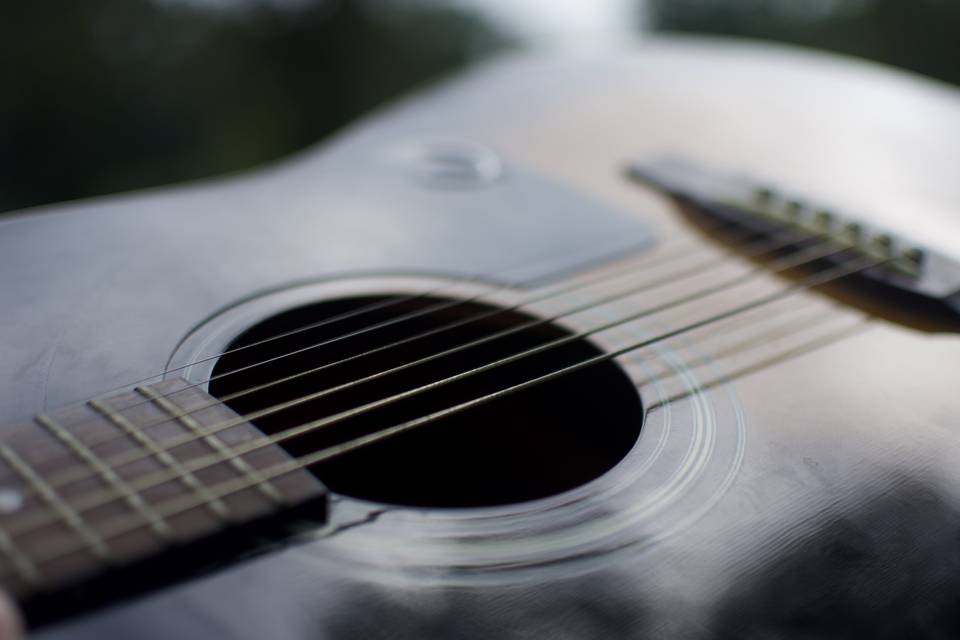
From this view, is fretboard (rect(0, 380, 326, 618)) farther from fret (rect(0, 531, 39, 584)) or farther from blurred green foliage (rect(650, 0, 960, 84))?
blurred green foliage (rect(650, 0, 960, 84))

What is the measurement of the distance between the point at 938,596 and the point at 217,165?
1.74 m

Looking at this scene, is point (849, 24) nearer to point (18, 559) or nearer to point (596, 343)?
point (596, 343)

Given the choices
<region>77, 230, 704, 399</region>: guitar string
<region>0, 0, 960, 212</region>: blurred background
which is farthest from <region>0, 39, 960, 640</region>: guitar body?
<region>0, 0, 960, 212</region>: blurred background

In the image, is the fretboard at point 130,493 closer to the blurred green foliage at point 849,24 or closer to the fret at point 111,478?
the fret at point 111,478

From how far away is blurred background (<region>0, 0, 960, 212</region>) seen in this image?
1.61 metres

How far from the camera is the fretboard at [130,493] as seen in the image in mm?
345

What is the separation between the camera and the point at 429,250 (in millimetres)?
708

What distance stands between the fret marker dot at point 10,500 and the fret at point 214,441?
0.09 meters

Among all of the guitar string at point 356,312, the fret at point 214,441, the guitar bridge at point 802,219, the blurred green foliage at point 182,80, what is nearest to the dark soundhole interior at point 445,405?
the guitar string at point 356,312

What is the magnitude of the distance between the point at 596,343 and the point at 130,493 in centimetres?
33

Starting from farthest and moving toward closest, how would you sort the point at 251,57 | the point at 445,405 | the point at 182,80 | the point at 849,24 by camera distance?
the point at 849,24 < the point at 251,57 < the point at 182,80 < the point at 445,405

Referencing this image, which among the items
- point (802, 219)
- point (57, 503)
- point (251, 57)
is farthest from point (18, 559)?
point (251, 57)

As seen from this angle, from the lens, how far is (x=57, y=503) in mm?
372

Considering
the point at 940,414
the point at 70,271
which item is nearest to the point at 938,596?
the point at 940,414
